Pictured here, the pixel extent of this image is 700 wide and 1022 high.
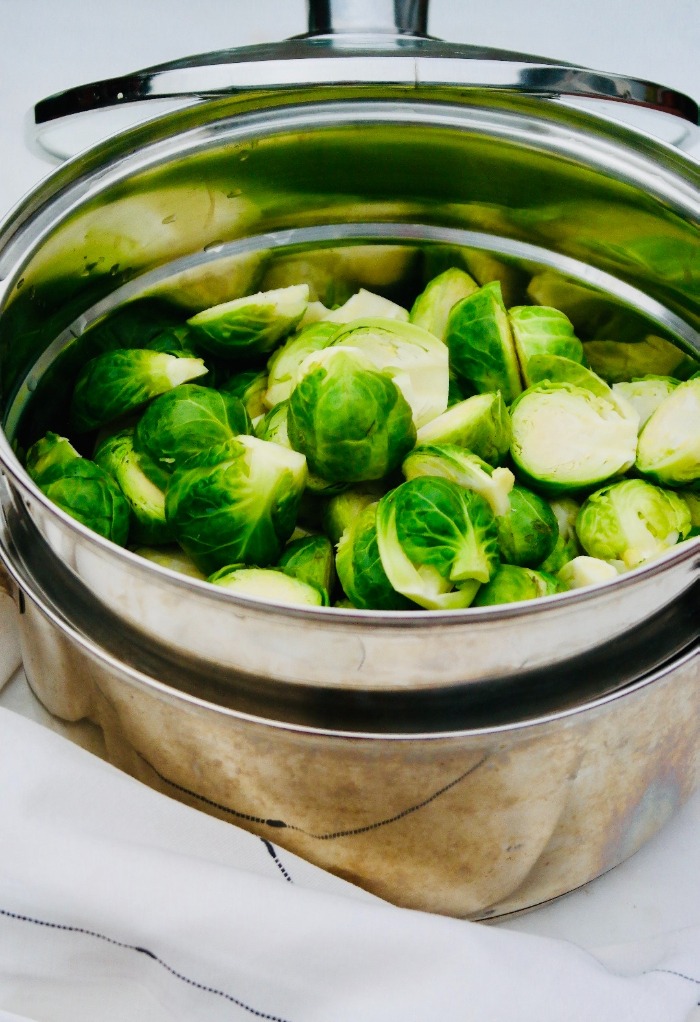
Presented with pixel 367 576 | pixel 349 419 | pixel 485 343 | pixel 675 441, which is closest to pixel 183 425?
pixel 349 419

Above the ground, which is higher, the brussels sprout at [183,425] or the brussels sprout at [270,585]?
the brussels sprout at [183,425]

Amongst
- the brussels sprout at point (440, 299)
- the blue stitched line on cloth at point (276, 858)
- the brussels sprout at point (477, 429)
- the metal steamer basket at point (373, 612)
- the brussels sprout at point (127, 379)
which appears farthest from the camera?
the brussels sprout at point (440, 299)

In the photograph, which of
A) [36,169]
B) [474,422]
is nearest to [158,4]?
[36,169]

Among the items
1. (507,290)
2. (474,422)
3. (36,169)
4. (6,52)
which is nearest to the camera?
(474,422)

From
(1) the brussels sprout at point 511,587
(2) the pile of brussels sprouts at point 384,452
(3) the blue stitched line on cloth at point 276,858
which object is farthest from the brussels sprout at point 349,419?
(3) the blue stitched line on cloth at point 276,858

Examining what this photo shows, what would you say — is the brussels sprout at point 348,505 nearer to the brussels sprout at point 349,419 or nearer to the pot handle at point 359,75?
the brussels sprout at point 349,419

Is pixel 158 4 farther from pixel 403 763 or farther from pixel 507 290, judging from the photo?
pixel 403 763

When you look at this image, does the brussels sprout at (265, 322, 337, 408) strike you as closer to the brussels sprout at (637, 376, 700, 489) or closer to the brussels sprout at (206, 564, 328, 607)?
the brussels sprout at (206, 564, 328, 607)
